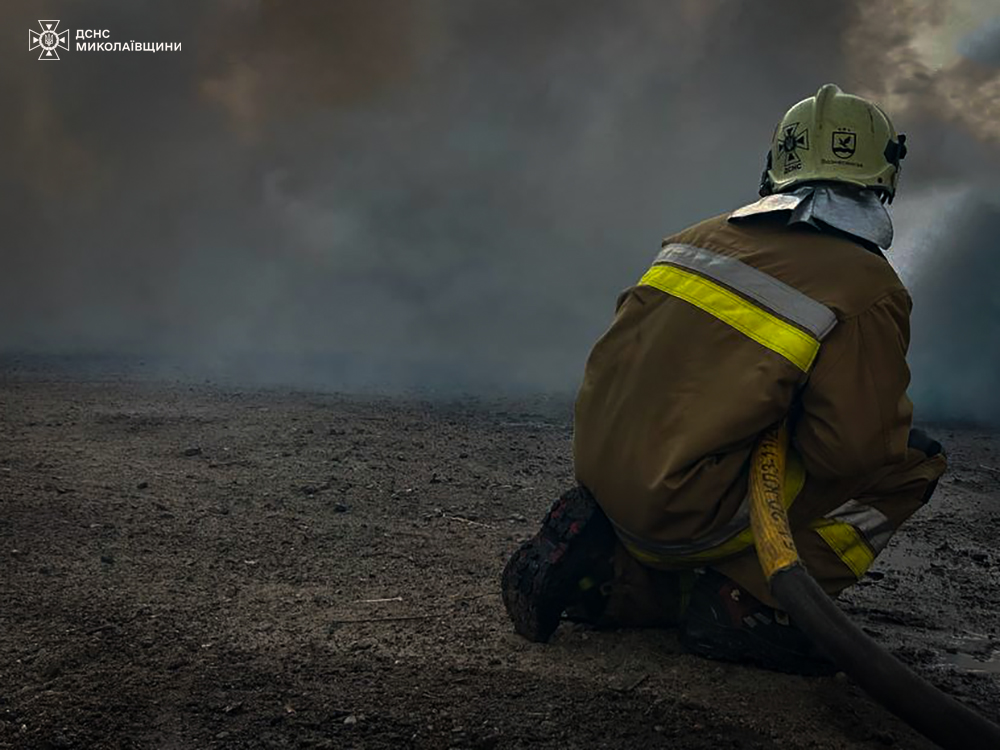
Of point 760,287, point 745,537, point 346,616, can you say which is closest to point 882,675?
point 745,537

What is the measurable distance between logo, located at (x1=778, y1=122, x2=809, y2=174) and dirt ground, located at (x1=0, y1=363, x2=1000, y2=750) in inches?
62.1

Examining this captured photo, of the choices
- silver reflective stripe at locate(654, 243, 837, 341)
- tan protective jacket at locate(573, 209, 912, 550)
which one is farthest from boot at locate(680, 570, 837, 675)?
silver reflective stripe at locate(654, 243, 837, 341)

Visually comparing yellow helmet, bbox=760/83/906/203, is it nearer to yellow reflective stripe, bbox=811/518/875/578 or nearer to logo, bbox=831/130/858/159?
logo, bbox=831/130/858/159

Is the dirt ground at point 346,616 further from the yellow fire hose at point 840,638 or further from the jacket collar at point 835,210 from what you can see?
the jacket collar at point 835,210

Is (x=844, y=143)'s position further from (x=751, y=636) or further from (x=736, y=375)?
(x=751, y=636)

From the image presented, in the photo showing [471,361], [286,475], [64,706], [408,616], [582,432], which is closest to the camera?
[64,706]

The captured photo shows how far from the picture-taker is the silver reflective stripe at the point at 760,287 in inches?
92.2

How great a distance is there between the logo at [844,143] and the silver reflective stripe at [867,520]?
107 centimetres

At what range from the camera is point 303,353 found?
13.1m

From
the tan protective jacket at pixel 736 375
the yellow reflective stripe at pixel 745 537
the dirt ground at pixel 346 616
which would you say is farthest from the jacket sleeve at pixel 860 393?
the dirt ground at pixel 346 616

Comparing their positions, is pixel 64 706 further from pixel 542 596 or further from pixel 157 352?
pixel 157 352

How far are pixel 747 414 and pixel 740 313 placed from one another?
11.5 inches

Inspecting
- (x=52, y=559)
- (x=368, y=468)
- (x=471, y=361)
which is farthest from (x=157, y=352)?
(x=52, y=559)

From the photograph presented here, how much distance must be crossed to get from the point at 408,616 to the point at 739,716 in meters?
1.23
